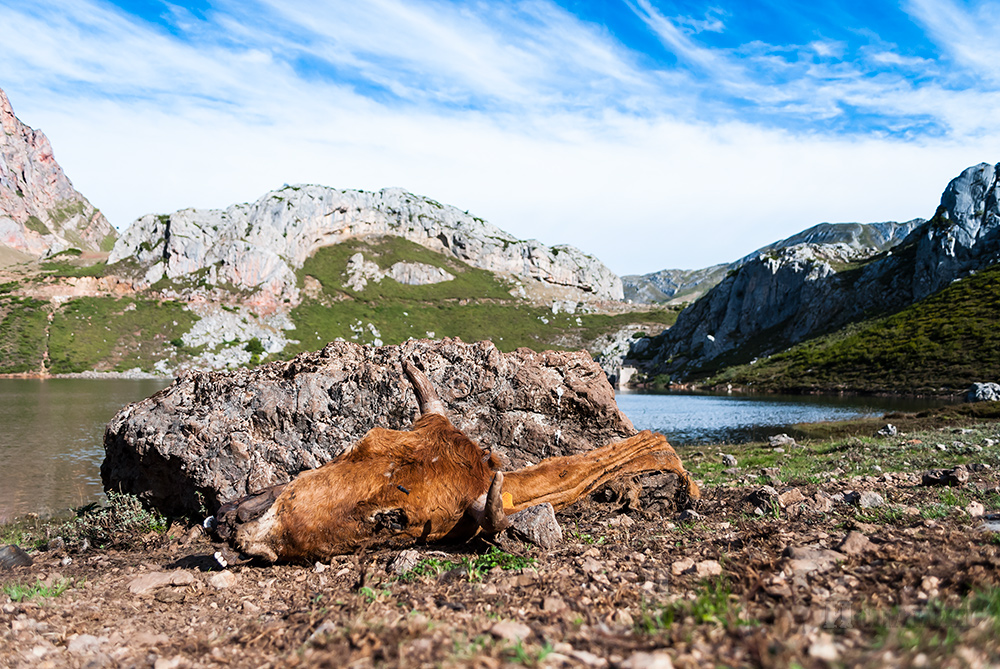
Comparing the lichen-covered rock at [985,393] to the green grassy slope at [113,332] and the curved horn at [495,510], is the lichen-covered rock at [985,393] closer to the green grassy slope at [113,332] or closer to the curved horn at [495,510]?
the curved horn at [495,510]

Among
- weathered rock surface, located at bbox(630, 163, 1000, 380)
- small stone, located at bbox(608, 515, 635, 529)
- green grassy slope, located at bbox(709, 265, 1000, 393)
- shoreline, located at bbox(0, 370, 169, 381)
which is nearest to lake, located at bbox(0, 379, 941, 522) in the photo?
green grassy slope, located at bbox(709, 265, 1000, 393)

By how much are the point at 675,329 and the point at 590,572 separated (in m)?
155

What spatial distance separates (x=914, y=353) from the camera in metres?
61.6

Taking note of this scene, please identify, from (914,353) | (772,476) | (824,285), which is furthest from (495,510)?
(824,285)

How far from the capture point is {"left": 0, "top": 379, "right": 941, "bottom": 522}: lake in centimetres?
1692

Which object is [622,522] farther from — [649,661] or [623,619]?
[649,661]

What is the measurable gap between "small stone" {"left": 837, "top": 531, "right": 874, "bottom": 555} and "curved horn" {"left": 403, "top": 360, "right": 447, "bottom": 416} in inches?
205

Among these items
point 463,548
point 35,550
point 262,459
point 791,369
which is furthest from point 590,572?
point 791,369

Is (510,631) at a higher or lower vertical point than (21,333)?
lower

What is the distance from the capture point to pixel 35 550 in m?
9.13

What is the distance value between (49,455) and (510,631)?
27.9 meters

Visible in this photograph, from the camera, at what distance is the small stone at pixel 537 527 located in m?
5.97

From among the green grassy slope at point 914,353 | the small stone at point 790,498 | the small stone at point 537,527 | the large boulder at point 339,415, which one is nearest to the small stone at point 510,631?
the small stone at point 537,527

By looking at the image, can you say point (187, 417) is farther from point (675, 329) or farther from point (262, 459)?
point (675, 329)
